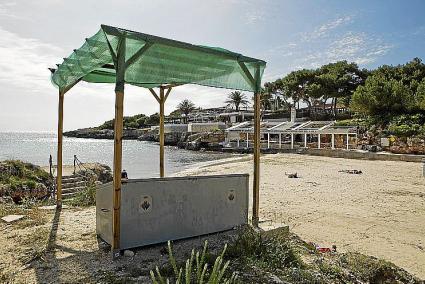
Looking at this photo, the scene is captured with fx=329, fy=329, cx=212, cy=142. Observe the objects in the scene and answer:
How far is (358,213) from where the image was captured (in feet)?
27.2

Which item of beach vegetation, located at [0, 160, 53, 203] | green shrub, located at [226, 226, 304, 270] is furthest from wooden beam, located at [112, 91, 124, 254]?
beach vegetation, located at [0, 160, 53, 203]

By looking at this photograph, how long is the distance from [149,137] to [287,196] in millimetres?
77397

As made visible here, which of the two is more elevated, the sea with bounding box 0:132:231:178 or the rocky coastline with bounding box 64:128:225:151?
the rocky coastline with bounding box 64:128:225:151

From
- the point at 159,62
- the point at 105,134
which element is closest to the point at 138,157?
the point at 159,62

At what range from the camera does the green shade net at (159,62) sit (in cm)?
396

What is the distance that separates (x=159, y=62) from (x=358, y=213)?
Answer: 21.4 feet

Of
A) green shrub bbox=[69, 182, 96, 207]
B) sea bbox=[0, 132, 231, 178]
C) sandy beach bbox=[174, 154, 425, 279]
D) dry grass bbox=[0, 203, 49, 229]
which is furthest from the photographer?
sea bbox=[0, 132, 231, 178]

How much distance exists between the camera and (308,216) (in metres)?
7.82

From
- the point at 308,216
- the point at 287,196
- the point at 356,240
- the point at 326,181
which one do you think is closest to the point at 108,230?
the point at 356,240

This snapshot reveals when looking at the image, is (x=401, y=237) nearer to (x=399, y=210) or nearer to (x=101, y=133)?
(x=399, y=210)

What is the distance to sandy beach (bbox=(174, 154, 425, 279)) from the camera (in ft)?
18.6

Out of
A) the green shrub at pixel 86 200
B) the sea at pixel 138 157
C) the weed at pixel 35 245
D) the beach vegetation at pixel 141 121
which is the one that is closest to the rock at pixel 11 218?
the weed at pixel 35 245

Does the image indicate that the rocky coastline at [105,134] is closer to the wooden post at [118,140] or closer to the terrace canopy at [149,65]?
the terrace canopy at [149,65]

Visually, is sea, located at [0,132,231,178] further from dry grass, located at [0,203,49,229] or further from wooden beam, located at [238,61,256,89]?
wooden beam, located at [238,61,256,89]
